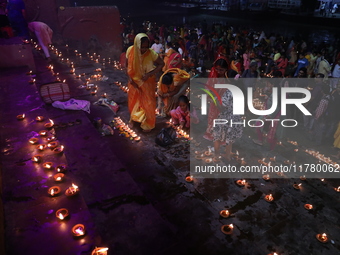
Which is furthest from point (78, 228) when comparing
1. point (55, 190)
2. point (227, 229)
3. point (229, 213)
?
point (229, 213)

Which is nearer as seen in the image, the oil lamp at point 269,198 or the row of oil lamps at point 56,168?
the row of oil lamps at point 56,168

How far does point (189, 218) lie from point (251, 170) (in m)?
1.77

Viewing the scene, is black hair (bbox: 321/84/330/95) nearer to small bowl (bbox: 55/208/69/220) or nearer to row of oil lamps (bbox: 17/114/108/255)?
row of oil lamps (bbox: 17/114/108/255)

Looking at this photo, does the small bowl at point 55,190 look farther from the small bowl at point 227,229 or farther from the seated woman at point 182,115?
the seated woman at point 182,115

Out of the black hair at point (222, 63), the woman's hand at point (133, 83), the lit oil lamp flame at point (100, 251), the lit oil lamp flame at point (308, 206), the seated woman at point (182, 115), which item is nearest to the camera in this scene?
the lit oil lamp flame at point (100, 251)

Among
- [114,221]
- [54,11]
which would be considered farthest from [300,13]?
[114,221]

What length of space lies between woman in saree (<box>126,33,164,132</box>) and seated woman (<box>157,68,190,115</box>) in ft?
2.36

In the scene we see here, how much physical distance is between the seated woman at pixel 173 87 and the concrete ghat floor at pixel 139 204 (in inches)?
62.8

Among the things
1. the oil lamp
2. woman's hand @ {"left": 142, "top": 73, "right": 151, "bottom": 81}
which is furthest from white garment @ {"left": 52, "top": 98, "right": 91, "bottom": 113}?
the oil lamp

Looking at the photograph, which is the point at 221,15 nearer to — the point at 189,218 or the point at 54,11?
the point at 54,11

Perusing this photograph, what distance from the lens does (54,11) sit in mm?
11492

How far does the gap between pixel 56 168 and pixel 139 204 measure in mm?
1334

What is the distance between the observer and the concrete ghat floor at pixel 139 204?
8.79 feet

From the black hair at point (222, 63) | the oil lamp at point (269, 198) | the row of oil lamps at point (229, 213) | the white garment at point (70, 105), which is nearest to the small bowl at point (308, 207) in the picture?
the row of oil lamps at point (229, 213)
